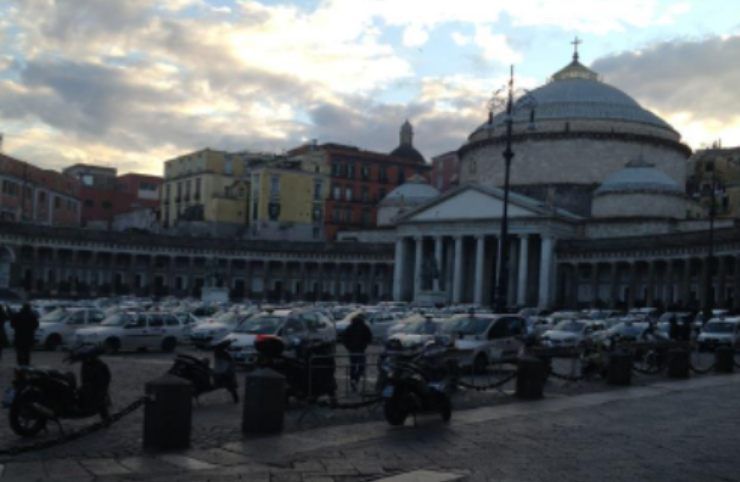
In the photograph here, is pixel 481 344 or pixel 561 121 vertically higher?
pixel 561 121

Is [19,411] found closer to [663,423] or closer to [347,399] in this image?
[347,399]

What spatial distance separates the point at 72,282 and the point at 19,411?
7795 centimetres

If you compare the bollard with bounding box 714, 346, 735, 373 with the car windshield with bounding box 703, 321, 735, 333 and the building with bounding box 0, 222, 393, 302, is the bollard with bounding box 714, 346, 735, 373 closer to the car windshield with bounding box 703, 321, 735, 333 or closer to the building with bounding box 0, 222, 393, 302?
the car windshield with bounding box 703, 321, 735, 333

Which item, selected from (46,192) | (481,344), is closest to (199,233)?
(46,192)

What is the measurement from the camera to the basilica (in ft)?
253

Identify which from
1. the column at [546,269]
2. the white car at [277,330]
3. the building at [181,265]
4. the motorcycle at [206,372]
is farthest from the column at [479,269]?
the motorcycle at [206,372]

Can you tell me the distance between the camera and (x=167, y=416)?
1305cm

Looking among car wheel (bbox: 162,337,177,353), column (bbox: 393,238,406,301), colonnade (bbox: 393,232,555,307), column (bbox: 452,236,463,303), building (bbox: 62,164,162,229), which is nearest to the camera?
car wheel (bbox: 162,337,177,353)

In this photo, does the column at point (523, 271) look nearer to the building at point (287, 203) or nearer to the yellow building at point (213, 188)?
the building at point (287, 203)

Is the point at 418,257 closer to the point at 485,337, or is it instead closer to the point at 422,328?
the point at 422,328

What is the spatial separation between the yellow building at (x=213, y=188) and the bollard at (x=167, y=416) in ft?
321

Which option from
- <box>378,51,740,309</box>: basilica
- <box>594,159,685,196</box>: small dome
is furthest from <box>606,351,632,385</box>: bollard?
<box>594,159,685,196</box>: small dome

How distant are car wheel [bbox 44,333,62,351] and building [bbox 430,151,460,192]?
322 ft

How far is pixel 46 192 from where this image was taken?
95688 mm
